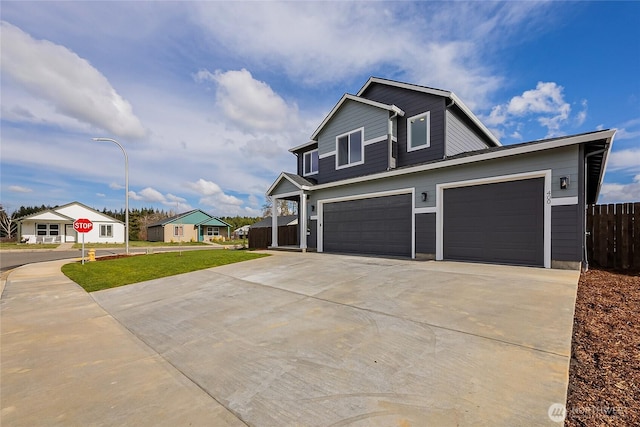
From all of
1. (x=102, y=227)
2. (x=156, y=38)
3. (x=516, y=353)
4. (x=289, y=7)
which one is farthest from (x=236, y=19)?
(x=102, y=227)

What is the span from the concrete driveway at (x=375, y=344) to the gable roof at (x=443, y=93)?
24.2 feet

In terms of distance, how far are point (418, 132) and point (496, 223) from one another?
549cm

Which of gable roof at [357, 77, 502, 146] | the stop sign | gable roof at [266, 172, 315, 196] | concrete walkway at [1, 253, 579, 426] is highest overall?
gable roof at [357, 77, 502, 146]

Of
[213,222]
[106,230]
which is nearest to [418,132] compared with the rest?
[213,222]

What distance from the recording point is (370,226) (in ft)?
38.5

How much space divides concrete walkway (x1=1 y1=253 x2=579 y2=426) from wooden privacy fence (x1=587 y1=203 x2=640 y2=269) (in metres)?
2.95

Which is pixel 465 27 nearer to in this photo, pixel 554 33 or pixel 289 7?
pixel 554 33

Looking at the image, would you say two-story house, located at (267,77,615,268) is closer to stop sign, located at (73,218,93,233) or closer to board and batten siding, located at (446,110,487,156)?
board and batten siding, located at (446,110,487,156)

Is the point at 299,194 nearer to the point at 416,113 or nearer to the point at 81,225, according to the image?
the point at 416,113

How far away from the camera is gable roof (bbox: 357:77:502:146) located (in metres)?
10.9

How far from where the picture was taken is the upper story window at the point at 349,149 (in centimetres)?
1337

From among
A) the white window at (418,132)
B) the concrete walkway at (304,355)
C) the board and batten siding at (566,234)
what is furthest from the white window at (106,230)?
the board and batten siding at (566,234)

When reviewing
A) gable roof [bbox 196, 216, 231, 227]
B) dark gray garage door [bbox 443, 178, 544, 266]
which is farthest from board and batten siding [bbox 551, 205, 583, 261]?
gable roof [bbox 196, 216, 231, 227]

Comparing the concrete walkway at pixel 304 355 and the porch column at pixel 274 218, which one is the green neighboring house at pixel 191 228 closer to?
the porch column at pixel 274 218
